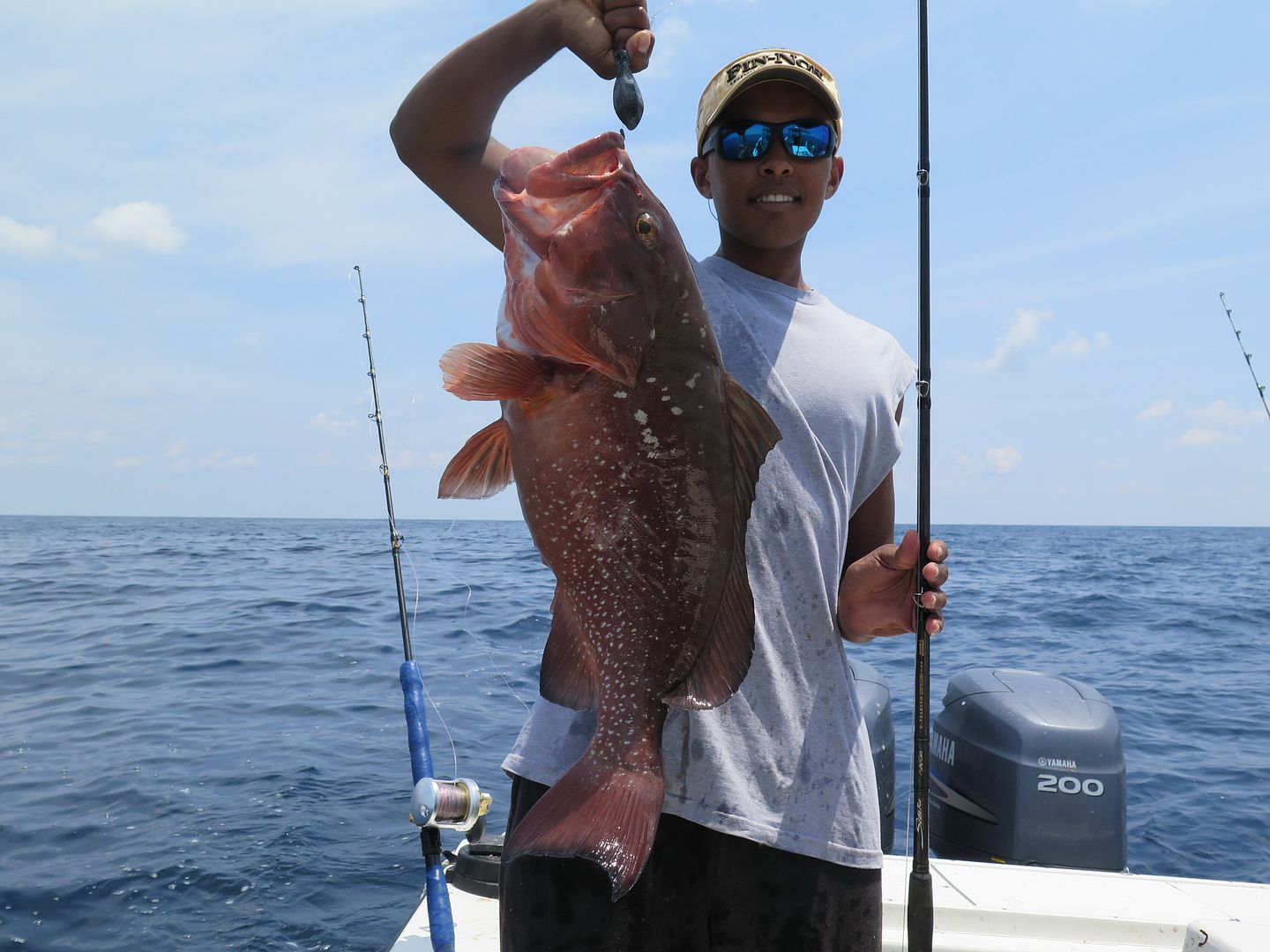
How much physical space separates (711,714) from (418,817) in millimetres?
1640

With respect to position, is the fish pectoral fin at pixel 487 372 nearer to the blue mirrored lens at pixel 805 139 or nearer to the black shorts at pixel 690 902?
the black shorts at pixel 690 902

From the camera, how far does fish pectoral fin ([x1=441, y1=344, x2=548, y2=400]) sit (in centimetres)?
153

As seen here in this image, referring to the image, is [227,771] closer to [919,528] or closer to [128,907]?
[128,907]

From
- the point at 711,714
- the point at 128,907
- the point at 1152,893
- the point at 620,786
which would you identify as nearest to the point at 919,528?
the point at 711,714

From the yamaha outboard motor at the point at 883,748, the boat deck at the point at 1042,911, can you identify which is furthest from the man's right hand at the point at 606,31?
the yamaha outboard motor at the point at 883,748

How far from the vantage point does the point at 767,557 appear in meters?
1.97

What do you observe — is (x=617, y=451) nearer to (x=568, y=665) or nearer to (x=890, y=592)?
(x=568, y=665)

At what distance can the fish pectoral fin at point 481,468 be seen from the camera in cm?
172

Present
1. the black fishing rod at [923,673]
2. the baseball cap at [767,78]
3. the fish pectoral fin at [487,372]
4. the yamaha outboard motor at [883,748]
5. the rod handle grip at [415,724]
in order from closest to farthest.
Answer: the fish pectoral fin at [487,372], the baseball cap at [767,78], the black fishing rod at [923,673], the rod handle grip at [415,724], the yamaha outboard motor at [883,748]

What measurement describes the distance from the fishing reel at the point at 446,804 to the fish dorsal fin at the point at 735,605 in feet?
5.65

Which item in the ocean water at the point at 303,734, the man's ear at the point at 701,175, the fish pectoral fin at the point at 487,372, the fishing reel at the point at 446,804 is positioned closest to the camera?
the fish pectoral fin at the point at 487,372

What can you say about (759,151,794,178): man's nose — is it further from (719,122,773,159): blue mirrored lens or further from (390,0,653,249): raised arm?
(390,0,653,249): raised arm

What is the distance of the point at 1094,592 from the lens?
948 inches

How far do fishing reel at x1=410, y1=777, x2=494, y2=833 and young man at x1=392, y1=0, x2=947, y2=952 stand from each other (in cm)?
135
